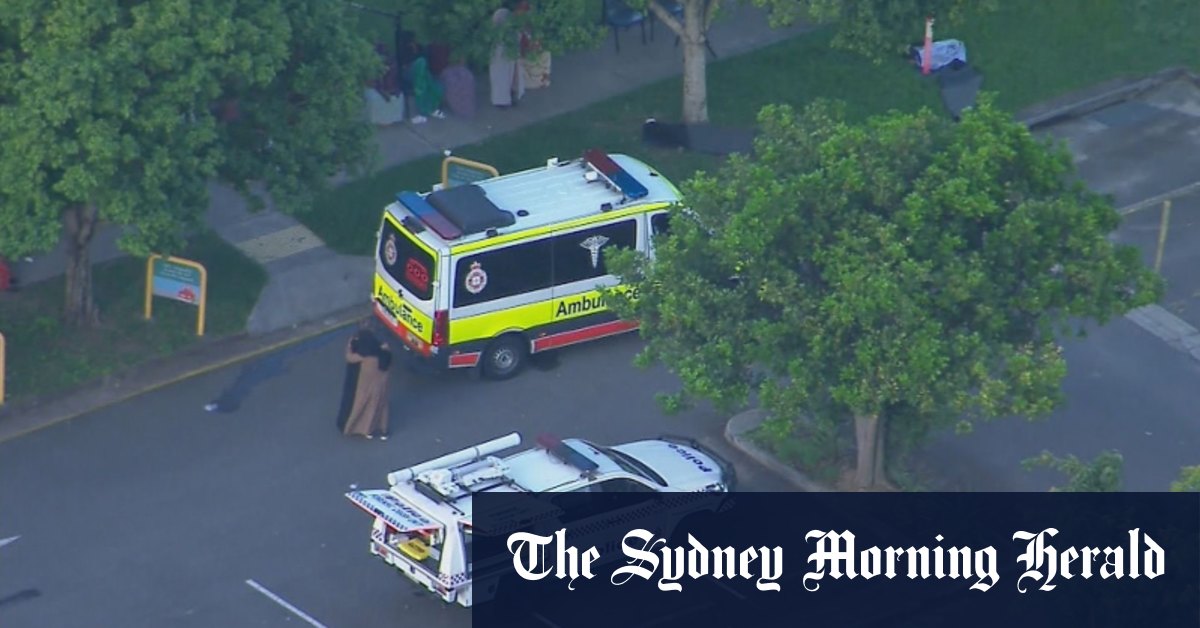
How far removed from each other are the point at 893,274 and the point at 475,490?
423 cm

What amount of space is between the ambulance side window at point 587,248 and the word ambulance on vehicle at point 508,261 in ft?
0.04

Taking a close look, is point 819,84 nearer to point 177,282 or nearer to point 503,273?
point 503,273

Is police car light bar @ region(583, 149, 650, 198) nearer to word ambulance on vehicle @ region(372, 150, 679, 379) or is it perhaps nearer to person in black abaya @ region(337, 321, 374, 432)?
word ambulance on vehicle @ region(372, 150, 679, 379)

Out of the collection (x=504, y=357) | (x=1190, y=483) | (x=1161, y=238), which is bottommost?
(x=504, y=357)

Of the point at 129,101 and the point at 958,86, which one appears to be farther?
the point at 958,86

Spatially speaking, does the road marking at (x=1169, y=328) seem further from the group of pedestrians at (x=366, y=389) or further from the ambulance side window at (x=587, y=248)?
the group of pedestrians at (x=366, y=389)

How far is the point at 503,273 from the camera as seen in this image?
70.8ft

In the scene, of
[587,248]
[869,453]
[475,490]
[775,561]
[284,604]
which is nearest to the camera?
[475,490]

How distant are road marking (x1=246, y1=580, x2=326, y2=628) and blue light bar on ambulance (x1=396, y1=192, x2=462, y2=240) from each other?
459 centimetres

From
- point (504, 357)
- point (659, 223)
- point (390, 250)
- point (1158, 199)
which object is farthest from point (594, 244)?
point (1158, 199)

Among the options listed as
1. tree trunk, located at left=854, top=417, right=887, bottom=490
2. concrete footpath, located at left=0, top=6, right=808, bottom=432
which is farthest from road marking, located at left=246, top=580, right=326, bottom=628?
tree trunk, located at left=854, top=417, right=887, bottom=490

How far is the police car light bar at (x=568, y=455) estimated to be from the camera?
18.2 metres

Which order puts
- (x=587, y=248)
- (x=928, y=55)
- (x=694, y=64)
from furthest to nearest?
(x=928, y=55) → (x=694, y=64) → (x=587, y=248)

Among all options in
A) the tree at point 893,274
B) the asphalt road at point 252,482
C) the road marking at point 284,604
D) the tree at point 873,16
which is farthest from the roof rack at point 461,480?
the tree at point 873,16
